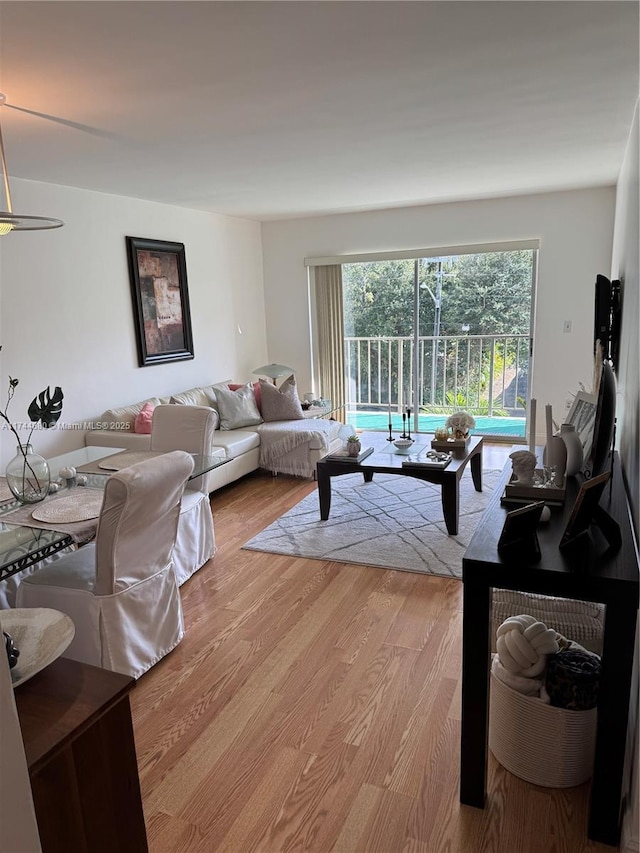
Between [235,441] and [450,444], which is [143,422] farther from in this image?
[450,444]

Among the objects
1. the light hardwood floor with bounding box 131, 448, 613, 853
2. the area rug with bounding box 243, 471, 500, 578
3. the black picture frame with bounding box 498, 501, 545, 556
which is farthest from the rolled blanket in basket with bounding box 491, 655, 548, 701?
the area rug with bounding box 243, 471, 500, 578

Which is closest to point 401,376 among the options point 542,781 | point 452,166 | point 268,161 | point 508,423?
point 508,423

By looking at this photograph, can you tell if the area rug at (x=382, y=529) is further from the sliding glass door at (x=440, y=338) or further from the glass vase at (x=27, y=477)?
the sliding glass door at (x=440, y=338)

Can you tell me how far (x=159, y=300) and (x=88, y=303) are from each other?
81 cm

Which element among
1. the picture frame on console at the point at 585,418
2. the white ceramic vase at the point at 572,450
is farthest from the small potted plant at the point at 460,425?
the white ceramic vase at the point at 572,450

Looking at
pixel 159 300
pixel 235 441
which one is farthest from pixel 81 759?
pixel 159 300

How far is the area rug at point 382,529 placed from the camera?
3398 millimetres

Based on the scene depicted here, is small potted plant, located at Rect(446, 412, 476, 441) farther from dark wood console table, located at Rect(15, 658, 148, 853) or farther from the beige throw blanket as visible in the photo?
dark wood console table, located at Rect(15, 658, 148, 853)

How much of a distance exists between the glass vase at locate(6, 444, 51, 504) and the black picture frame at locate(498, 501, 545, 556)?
1.94m

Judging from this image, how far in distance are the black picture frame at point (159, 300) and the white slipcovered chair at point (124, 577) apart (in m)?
2.83

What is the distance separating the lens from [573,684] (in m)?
1.68

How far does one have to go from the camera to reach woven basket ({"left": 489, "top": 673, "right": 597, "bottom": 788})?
5.50 ft

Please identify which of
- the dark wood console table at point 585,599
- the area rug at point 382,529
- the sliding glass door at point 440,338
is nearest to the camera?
the dark wood console table at point 585,599

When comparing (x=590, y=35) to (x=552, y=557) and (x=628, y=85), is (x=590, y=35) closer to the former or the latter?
(x=628, y=85)
